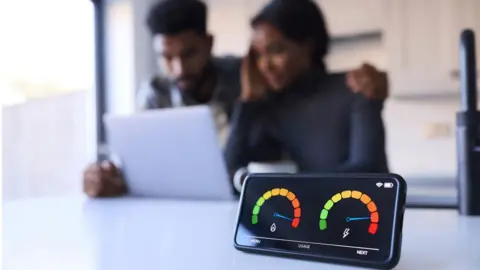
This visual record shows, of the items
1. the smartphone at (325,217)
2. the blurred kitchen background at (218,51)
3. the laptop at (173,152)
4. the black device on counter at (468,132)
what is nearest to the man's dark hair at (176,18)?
the laptop at (173,152)

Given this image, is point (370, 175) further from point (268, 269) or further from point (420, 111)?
point (420, 111)

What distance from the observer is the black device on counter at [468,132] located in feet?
2.24

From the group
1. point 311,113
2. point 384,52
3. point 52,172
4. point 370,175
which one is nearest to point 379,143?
point 311,113

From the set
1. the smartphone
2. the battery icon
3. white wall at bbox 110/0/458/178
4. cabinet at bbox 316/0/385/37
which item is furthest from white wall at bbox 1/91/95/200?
the battery icon

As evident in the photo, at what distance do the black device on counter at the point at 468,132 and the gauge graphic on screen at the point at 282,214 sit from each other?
1.15 ft

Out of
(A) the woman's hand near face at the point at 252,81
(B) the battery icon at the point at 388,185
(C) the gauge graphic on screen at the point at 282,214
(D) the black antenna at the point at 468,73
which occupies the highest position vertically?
(A) the woman's hand near face at the point at 252,81

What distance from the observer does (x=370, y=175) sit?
0.44 m

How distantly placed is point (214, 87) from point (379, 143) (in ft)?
1.97

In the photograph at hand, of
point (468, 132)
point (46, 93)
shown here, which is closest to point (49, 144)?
point (46, 93)

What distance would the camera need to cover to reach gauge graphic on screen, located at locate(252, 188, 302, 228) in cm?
46

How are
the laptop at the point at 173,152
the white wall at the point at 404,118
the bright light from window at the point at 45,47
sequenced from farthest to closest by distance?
1. the white wall at the point at 404,118
2. the bright light from window at the point at 45,47
3. the laptop at the point at 173,152

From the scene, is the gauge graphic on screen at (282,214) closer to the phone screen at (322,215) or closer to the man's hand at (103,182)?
the phone screen at (322,215)

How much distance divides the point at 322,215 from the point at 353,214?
0.10ft

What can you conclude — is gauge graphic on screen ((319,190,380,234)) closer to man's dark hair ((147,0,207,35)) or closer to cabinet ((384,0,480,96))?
man's dark hair ((147,0,207,35))
